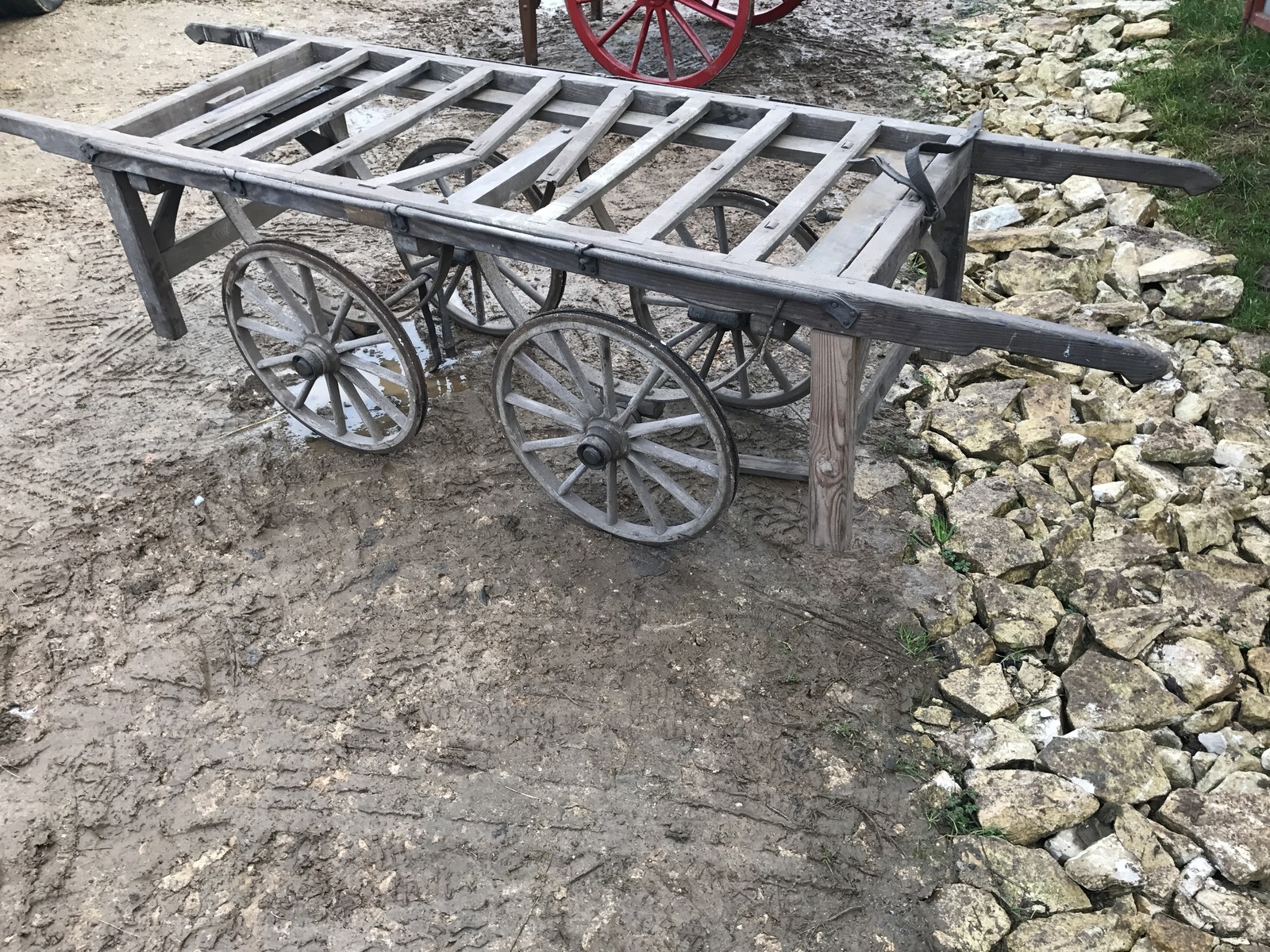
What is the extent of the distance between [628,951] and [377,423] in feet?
7.84

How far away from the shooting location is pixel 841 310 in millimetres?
2623

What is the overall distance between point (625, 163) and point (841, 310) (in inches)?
41.5

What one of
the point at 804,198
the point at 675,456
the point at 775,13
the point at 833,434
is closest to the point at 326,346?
the point at 675,456

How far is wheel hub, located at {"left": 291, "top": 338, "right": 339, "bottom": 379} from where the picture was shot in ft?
12.5

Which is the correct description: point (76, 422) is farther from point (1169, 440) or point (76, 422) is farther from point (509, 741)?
point (1169, 440)

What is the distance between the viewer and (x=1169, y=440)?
381 cm

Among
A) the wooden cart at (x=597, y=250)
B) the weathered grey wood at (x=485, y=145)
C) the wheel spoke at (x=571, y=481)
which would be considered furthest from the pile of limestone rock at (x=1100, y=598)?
the weathered grey wood at (x=485, y=145)

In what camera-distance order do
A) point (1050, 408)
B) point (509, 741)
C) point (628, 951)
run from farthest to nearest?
point (1050, 408) < point (509, 741) < point (628, 951)

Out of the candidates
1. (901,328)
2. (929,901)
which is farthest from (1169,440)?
(929,901)

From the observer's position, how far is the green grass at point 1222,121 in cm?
473

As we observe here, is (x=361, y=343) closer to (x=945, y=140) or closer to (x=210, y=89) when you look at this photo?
(x=210, y=89)

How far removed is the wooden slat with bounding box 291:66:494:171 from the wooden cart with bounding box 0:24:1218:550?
0.5 inches

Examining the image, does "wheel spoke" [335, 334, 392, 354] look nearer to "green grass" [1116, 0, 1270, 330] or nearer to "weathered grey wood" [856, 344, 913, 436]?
"weathered grey wood" [856, 344, 913, 436]

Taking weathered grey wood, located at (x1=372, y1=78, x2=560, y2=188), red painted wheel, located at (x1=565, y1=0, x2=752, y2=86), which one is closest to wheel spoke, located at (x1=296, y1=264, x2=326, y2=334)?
weathered grey wood, located at (x1=372, y1=78, x2=560, y2=188)
